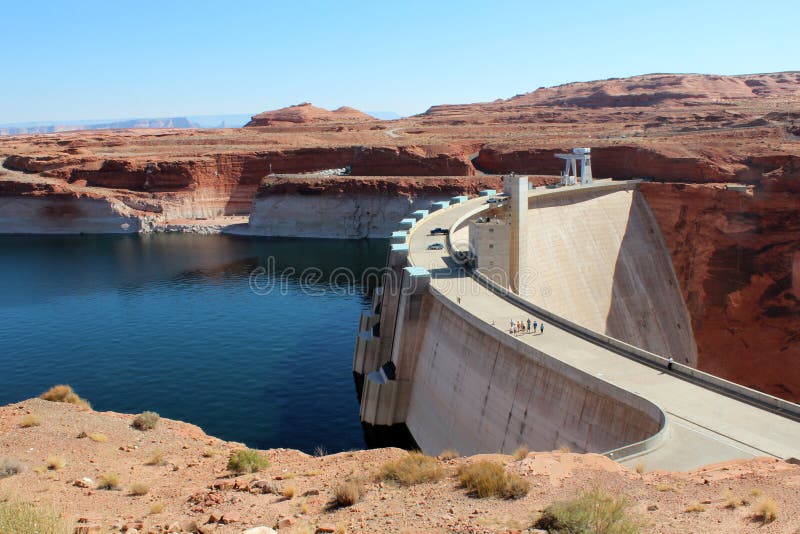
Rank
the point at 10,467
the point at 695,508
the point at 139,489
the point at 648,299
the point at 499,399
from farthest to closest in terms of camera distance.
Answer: the point at 648,299
the point at 499,399
the point at 10,467
the point at 139,489
the point at 695,508

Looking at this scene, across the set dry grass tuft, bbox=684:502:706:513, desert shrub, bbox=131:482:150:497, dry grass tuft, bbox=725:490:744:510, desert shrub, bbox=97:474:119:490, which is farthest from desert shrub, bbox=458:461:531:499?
desert shrub, bbox=97:474:119:490

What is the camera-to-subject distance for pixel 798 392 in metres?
43.8

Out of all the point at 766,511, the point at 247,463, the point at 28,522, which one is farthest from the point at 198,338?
the point at 766,511

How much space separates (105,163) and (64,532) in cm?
9695

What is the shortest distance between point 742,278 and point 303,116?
128486 millimetres

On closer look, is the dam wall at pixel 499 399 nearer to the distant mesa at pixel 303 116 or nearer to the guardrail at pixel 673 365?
the guardrail at pixel 673 365

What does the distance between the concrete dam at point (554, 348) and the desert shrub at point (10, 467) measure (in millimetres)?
14494

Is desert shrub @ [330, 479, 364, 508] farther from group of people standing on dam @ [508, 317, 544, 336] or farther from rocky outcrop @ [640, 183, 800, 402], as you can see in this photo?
rocky outcrop @ [640, 183, 800, 402]

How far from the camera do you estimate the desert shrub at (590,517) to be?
39.1 ft

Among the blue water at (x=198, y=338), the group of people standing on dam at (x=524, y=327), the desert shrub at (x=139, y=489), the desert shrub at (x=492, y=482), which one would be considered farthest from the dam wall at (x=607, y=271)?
the desert shrub at (x=139, y=489)

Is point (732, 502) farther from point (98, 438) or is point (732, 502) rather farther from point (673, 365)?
point (98, 438)

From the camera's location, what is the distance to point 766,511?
12.2m

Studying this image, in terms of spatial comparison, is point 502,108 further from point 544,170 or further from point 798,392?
point 798,392

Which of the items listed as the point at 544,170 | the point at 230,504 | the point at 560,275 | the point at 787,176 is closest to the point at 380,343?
the point at 560,275
